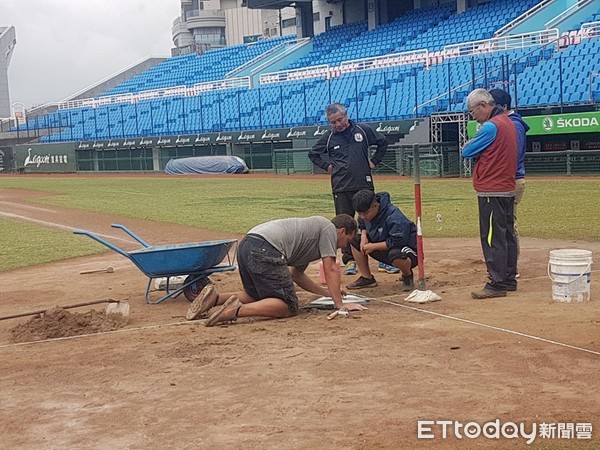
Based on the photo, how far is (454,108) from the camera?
116 ft

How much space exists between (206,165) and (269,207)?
25.2 metres

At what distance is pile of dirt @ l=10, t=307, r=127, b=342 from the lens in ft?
25.8

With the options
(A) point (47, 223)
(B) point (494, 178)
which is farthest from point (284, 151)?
(B) point (494, 178)

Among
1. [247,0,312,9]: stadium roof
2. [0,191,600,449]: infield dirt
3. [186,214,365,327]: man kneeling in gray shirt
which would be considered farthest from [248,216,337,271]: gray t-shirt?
[247,0,312,9]: stadium roof

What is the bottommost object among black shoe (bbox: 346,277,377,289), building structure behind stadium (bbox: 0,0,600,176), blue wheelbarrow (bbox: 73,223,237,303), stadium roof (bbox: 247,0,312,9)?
black shoe (bbox: 346,277,377,289)

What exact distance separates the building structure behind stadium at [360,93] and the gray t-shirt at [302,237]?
22.4 metres

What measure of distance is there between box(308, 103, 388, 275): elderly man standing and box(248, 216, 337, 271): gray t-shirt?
224cm

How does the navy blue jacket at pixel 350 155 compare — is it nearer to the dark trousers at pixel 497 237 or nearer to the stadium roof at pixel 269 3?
the dark trousers at pixel 497 237

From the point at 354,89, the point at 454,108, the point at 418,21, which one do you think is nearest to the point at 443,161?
the point at 454,108

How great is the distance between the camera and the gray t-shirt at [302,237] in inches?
307

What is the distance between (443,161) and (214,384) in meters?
29.0

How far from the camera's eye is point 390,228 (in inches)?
352

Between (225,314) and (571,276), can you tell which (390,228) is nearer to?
(571,276)

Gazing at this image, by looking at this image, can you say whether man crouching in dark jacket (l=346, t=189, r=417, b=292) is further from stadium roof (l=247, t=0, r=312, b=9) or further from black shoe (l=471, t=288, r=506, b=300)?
stadium roof (l=247, t=0, r=312, b=9)
